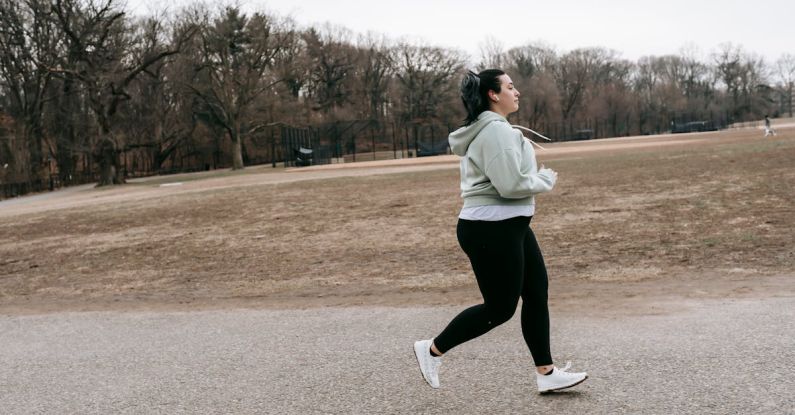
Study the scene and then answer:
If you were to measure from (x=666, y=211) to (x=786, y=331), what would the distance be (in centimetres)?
735

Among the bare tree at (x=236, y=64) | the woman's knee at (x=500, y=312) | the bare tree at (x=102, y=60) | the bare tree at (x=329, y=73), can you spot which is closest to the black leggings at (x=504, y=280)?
the woman's knee at (x=500, y=312)

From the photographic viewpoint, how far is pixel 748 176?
15.5 meters

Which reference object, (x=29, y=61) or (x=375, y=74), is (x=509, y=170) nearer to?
(x=29, y=61)

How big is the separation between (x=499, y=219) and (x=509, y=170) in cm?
27

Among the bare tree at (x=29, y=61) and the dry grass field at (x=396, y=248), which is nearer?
the dry grass field at (x=396, y=248)

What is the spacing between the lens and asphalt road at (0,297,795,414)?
3.94 m

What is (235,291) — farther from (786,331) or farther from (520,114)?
(520,114)

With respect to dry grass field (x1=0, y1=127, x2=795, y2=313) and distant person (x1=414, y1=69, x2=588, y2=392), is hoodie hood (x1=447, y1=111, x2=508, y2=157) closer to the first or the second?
distant person (x1=414, y1=69, x2=588, y2=392)

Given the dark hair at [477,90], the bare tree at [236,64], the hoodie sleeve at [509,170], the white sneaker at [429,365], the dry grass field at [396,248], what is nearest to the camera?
the hoodie sleeve at [509,170]

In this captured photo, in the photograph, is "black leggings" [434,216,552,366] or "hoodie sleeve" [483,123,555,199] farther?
"black leggings" [434,216,552,366]

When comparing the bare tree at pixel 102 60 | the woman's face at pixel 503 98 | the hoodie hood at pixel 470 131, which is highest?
the bare tree at pixel 102 60

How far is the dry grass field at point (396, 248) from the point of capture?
766 centimetres

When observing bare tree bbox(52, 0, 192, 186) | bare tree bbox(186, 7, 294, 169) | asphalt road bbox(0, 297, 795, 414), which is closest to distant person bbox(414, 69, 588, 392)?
asphalt road bbox(0, 297, 795, 414)

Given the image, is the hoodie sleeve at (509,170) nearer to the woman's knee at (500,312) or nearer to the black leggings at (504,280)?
the black leggings at (504,280)
